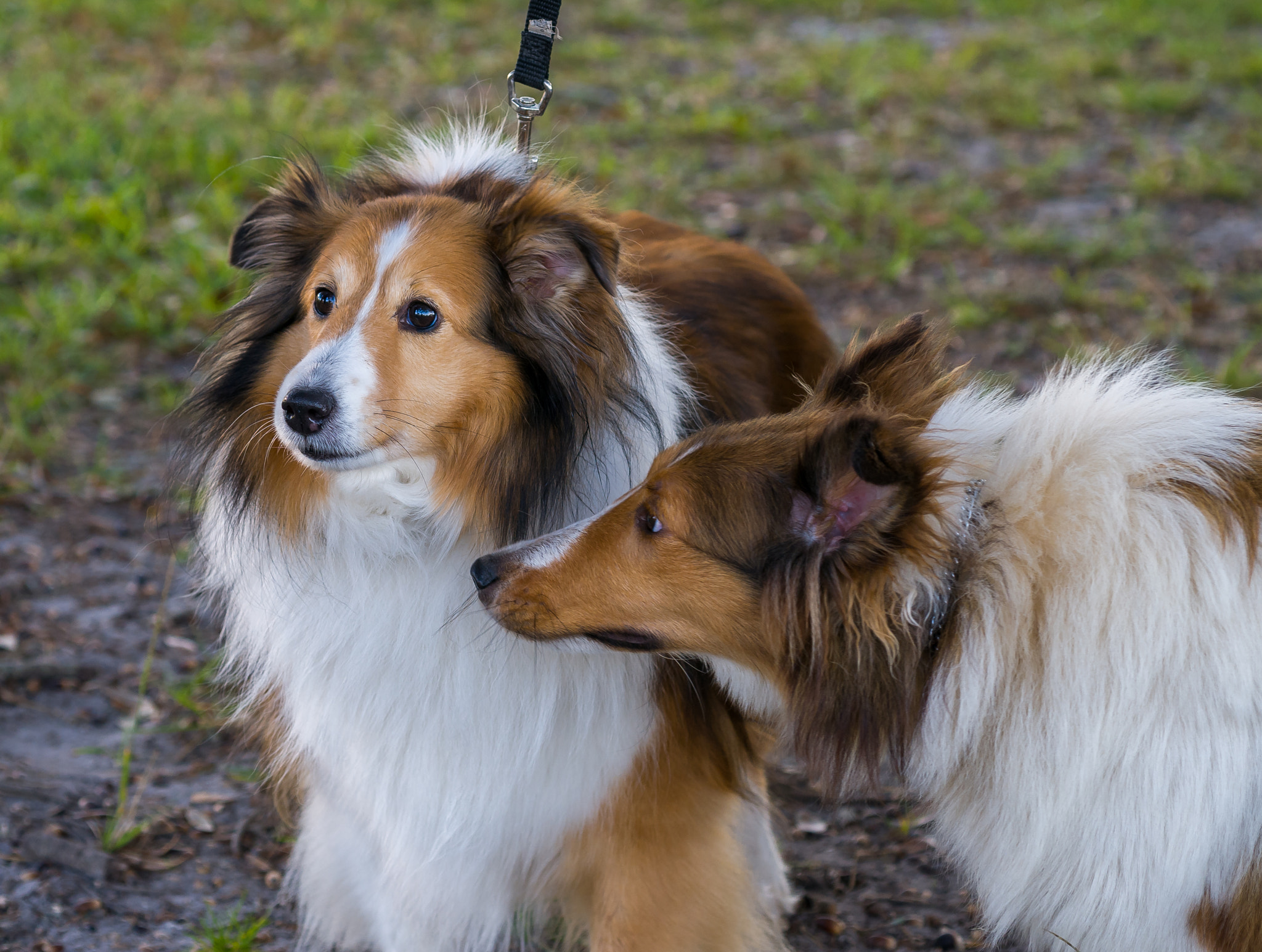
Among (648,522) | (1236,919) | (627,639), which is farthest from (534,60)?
(1236,919)

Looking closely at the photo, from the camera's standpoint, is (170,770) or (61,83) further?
(61,83)

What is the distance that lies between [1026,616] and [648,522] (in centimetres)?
69

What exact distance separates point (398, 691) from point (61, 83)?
653 centimetres

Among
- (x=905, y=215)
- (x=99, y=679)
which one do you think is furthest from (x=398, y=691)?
(x=905, y=215)

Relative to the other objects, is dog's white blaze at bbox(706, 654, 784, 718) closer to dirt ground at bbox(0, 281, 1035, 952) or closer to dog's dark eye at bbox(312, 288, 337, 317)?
dirt ground at bbox(0, 281, 1035, 952)

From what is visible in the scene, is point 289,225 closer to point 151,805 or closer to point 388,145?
point 388,145

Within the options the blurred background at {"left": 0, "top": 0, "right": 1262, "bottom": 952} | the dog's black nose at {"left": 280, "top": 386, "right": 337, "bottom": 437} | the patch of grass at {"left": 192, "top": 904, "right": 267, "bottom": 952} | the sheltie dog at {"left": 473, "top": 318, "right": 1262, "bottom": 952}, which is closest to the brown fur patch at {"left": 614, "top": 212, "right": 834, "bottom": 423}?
the sheltie dog at {"left": 473, "top": 318, "right": 1262, "bottom": 952}

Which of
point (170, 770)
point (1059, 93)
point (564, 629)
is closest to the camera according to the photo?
point (564, 629)

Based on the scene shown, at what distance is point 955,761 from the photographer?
2225 millimetres

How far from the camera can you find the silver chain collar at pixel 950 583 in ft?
6.93

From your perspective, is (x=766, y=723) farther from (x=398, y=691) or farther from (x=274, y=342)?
(x=274, y=342)

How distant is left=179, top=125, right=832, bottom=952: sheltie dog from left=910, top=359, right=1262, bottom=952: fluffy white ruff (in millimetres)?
636

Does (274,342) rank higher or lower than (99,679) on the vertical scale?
higher

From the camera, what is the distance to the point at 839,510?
82.7 inches
